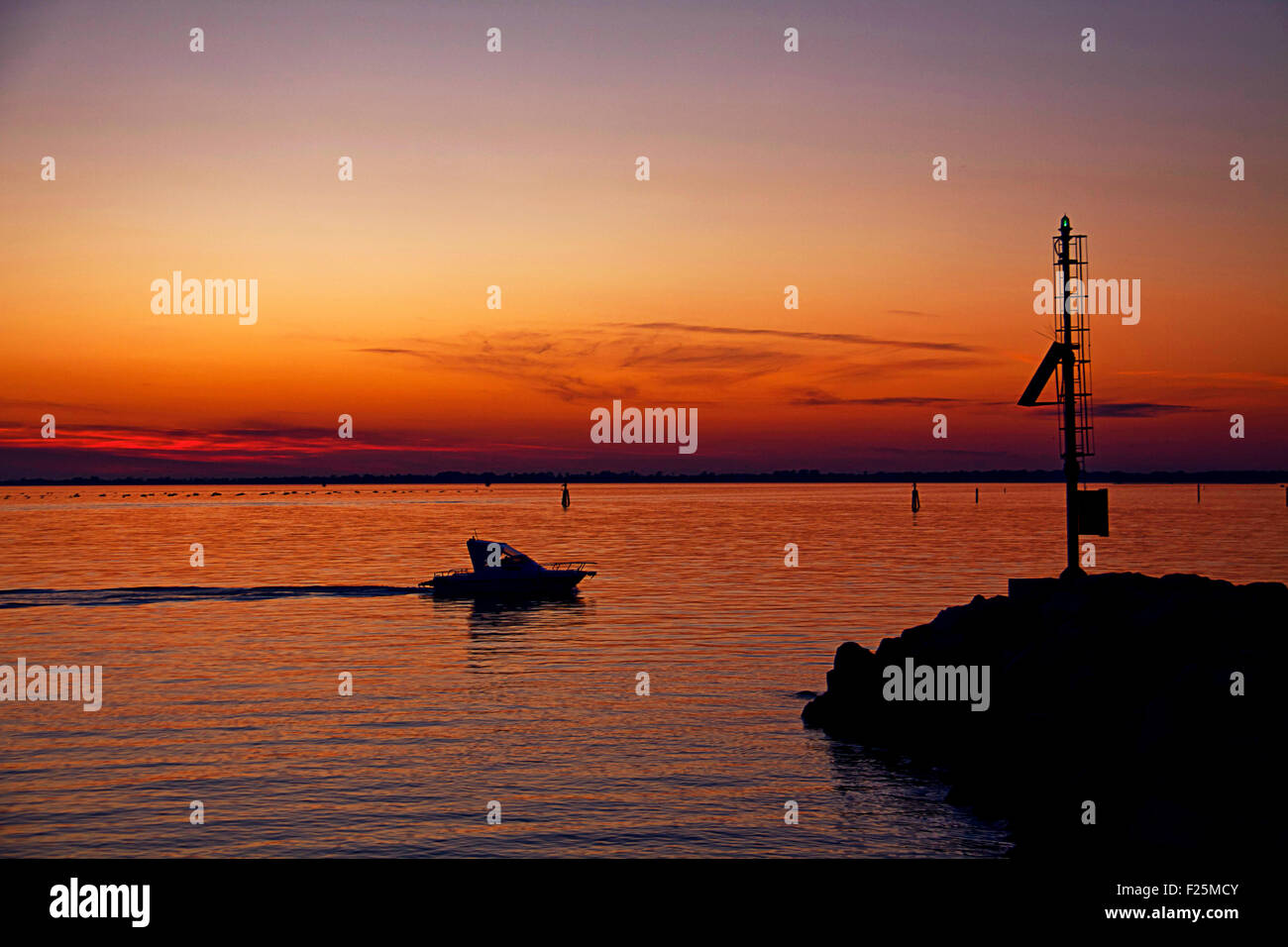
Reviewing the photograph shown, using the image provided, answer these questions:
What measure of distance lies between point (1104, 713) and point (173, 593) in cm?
4532

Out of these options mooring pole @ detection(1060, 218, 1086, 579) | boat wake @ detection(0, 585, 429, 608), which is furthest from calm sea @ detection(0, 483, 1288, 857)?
mooring pole @ detection(1060, 218, 1086, 579)

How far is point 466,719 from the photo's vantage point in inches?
985

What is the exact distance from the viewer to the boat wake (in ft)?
161

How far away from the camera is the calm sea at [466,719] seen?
55.1 ft

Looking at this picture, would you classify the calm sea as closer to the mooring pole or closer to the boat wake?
the boat wake

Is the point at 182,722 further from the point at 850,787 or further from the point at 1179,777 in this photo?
the point at 1179,777

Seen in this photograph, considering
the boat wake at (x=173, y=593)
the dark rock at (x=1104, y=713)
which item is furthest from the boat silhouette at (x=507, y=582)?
the dark rock at (x=1104, y=713)

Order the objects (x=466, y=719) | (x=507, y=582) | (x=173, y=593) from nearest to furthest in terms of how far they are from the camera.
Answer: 1. (x=466, y=719)
2. (x=507, y=582)
3. (x=173, y=593)

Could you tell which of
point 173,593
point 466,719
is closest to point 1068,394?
point 466,719

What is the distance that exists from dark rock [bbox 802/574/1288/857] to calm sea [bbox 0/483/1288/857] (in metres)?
1.21

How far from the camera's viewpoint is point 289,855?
15.5m

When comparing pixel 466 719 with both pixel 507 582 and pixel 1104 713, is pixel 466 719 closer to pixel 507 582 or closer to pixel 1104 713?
pixel 1104 713

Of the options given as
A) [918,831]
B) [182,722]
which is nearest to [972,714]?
[918,831]

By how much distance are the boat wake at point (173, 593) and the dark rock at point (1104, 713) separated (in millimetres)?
33750
